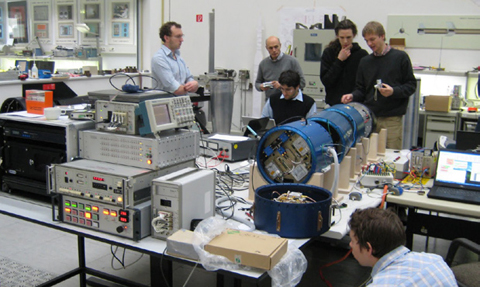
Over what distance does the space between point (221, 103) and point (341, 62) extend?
2643 mm

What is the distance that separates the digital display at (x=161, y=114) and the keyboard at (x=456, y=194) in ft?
4.64

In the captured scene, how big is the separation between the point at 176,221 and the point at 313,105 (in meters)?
2.07

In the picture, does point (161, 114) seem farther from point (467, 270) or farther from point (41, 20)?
point (41, 20)

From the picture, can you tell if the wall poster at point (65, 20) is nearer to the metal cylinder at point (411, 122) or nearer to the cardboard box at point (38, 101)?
the metal cylinder at point (411, 122)

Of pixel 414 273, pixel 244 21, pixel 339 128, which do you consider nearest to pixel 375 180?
pixel 339 128

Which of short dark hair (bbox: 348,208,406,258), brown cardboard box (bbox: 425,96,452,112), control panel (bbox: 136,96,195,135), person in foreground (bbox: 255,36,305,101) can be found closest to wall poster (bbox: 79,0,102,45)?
person in foreground (bbox: 255,36,305,101)

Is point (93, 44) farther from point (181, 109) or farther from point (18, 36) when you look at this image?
point (181, 109)

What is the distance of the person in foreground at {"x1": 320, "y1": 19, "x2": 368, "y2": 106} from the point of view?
3941 mm

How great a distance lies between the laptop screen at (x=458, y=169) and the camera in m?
2.59

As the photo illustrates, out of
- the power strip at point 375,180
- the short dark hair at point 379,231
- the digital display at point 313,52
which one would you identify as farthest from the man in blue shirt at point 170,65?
the short dark hair at point 379,231

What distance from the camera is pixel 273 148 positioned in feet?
7.88

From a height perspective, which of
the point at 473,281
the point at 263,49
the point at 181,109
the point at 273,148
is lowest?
the point at 473,281

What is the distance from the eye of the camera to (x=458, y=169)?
263cm

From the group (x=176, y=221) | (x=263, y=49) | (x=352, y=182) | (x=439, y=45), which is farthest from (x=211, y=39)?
(x=176, y=221)
